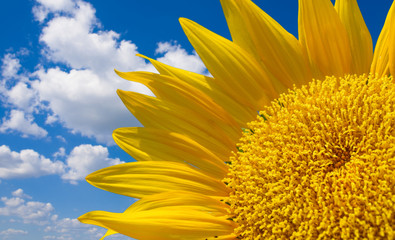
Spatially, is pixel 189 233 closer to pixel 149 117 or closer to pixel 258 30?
pixel 149 117

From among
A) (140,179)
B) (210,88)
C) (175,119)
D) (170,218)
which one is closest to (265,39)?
(210,88)

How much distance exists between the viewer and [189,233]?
11.0ft

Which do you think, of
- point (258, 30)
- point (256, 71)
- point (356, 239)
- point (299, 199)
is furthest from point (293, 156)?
point (258, 30)

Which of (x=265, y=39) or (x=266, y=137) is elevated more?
(x=265, y=39)

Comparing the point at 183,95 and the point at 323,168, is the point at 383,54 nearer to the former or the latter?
the point at 323,168

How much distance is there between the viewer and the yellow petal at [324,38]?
3.62 m

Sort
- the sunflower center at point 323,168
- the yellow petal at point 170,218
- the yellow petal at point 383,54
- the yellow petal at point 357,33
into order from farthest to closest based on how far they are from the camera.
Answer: the yellow petal at point 357,33 → the yellow petal at point 383,54 → the yellow petal at point 170,218 → the sunflower center at point 323,168

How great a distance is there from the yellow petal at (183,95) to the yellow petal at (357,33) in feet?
4.63

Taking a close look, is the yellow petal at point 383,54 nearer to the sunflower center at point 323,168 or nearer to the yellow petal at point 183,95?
the sunflower center at point 323,168

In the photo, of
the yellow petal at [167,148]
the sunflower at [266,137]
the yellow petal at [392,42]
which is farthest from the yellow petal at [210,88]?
the yellow petal at [392,42]

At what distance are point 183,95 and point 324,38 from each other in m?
1.53

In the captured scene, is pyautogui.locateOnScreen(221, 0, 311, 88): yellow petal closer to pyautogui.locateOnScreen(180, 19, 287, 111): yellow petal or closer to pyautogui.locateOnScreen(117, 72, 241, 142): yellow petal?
pyautogui.locateOnScreen(180, 19, 287, 111): yellow petal

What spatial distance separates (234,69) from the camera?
3912 millimetres

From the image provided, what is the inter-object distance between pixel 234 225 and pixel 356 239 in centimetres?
118
